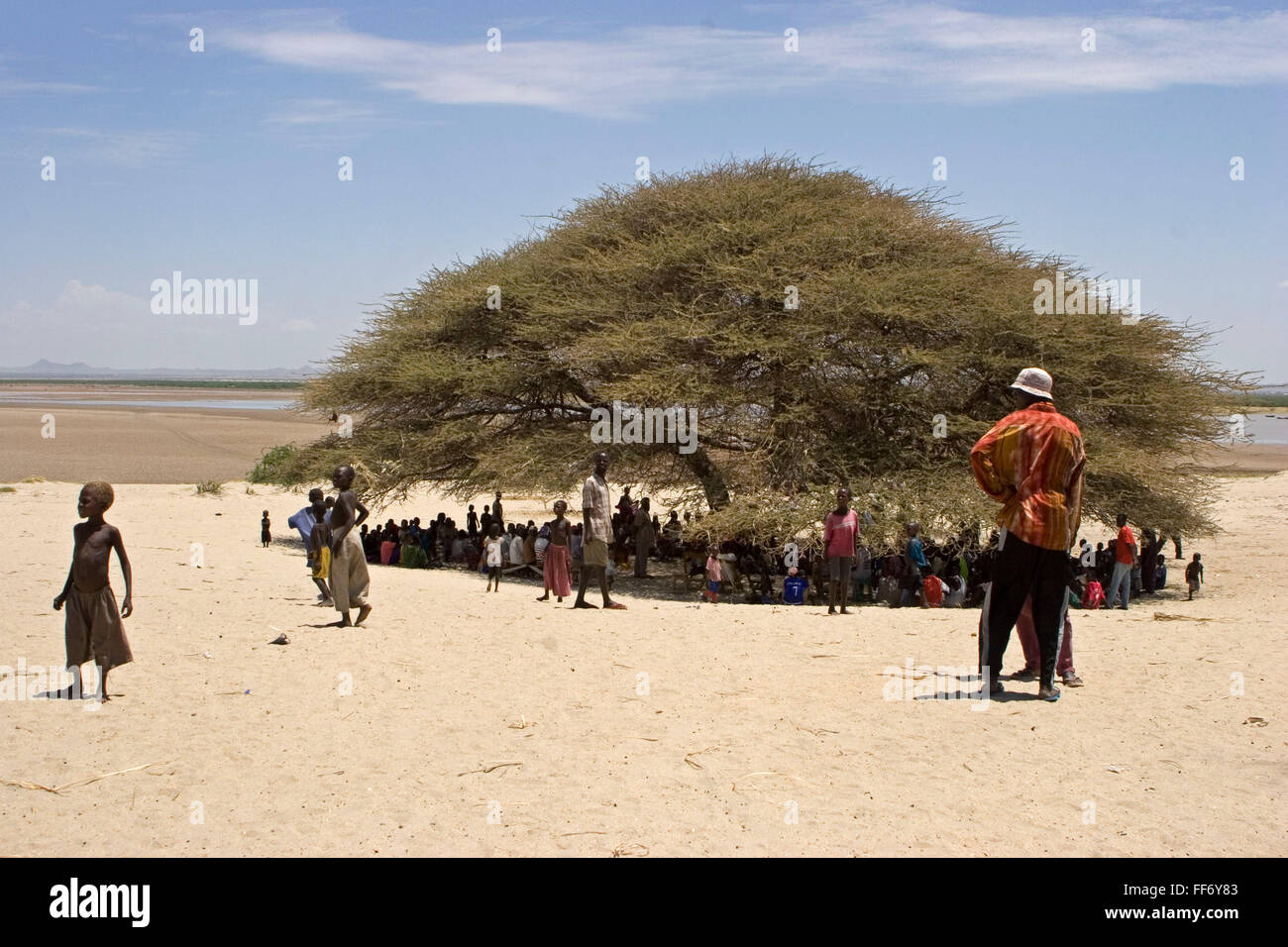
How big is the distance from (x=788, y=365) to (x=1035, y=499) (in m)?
10.4

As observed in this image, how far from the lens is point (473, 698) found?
8.73 meters

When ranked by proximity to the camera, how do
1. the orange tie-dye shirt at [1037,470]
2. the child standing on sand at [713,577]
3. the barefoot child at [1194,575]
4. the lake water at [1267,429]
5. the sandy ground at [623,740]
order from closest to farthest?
the sandy ground at [623,740], the orange tie-dye shirt at [1037,470], the child standing on sand at [713,577], the barefoot child at [1194,575], the lake water at [1267,429]

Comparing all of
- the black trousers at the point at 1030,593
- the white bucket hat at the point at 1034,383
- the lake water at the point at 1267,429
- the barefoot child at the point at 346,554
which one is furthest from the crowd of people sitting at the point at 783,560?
the lake water at the point at 1267,429

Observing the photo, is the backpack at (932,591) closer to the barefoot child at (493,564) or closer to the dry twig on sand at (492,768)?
the barefoot child at (493,564)

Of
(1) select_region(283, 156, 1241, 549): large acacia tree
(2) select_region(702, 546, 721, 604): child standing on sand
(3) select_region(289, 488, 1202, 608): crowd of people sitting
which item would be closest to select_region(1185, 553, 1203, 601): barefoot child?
(3) select_region(289, 488, 1202, 608): crowd of people sitting

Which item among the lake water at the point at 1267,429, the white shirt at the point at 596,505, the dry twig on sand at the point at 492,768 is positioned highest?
the lake water at the point at 1267,429

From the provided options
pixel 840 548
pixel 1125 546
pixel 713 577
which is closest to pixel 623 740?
pixel 840 548

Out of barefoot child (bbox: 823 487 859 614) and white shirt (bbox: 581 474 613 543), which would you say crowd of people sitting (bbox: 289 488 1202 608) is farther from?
white shirt (bbox: 581 474 613 543)

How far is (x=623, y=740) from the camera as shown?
7738 mm

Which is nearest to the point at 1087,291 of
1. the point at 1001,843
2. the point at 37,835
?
the point at 1001,843

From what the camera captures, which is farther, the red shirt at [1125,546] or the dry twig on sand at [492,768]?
the red shirt at [1125,546]

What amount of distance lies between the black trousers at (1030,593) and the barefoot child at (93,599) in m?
6.63

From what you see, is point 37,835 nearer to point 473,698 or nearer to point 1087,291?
point 473,698

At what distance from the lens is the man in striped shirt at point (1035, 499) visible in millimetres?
8109
